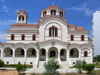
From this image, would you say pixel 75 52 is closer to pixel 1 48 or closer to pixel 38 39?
pixel 38 39

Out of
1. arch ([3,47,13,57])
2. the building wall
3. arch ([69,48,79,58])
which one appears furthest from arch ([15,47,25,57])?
the building wall

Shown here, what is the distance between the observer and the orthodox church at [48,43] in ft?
91.4

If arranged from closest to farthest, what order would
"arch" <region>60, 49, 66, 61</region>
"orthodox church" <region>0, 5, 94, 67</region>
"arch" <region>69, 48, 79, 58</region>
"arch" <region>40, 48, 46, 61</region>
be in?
"orthodox church" <region>0, 5, 94, 67</region> < "arch" <region>40, 48, 46, 61</region> < "arch" <region>60, 49, 66, 61</region> < "arch" <region>69, 48, 79, 58</region>

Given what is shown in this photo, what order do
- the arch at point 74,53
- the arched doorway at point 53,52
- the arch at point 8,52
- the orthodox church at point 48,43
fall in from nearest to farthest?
1. the orthodox church at point 48,43
2. the arched doorway at point 53,52
3. the arch at point 8,52
4. the arch at point 74,53

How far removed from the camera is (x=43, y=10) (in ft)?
111

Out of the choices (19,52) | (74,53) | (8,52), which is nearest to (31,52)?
(19,52)

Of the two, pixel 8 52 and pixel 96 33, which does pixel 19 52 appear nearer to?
pixel 8 52

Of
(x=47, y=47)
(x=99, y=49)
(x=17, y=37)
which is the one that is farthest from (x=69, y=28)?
(x=99, y=49)

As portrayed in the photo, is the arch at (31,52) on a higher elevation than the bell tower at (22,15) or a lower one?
lower

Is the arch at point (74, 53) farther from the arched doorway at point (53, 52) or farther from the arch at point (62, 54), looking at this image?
the arched doorway at point (53, 52)

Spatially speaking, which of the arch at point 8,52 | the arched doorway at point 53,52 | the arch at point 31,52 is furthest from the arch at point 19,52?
the arched doorway at point 53,52

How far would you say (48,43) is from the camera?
27.8m

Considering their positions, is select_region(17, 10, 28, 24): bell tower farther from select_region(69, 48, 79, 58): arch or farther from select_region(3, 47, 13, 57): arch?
select_region(69, 48, 79, 58): arch

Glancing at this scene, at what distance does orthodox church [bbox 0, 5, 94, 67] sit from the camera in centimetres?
2786
